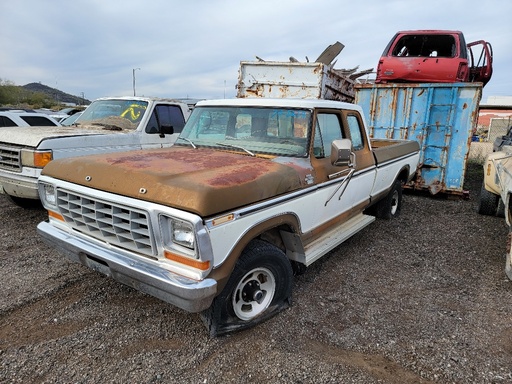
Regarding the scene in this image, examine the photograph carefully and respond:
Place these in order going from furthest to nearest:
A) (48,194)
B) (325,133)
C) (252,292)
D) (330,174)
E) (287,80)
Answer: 1. (287,80)
2. (325,133)
3. (330,174)
4. (48,194)
5. (252,292)

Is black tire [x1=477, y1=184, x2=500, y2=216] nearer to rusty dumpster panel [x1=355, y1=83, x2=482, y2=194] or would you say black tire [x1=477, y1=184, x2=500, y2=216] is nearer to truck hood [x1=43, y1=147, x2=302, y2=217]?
rusty dumpster panel [x1=355, y1=83, x2=482, y2=194]

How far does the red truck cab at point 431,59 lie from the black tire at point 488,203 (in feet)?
9.15

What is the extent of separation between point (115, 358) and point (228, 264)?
110cm

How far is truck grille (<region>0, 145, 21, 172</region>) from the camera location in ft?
16.2

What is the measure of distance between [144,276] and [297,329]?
1376mm

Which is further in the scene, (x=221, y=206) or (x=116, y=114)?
(x=116, y=114)

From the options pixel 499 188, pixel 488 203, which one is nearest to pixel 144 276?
pixel 499 188

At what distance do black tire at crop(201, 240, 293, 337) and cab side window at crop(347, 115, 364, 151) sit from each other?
198 centimetres

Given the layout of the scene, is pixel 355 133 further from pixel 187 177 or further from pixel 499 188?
pixel 187 177

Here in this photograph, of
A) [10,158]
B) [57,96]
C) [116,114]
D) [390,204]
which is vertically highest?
[57,96]

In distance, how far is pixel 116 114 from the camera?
6566mm

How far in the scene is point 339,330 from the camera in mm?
3076

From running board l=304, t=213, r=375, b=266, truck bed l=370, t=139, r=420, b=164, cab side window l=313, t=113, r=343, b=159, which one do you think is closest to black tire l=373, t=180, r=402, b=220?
truck bed l=370, t=139, r=420, b=164

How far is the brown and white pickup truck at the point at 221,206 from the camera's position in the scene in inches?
96.0
